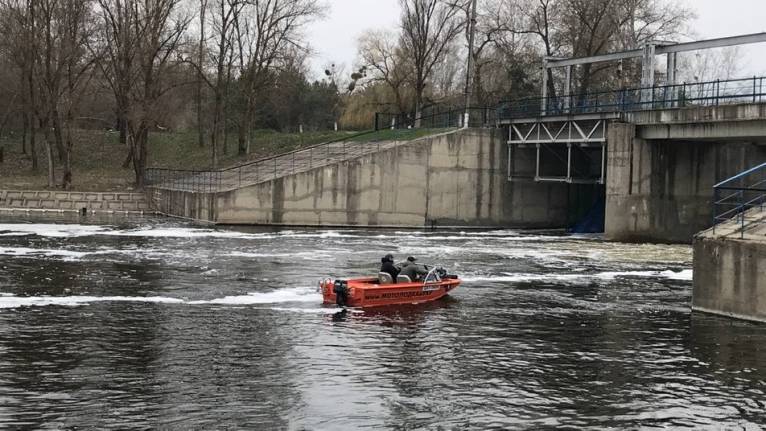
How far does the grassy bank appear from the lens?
66.0 m

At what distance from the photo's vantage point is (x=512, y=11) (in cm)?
7138

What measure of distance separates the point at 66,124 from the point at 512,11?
115ft

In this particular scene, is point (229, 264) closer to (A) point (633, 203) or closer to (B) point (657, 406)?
(B) point (657, 406)

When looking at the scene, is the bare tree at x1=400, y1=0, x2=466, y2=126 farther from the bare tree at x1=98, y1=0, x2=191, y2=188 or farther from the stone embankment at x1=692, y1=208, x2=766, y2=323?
the stone embankment at x1=692, y1=208, x2=766, y2=323

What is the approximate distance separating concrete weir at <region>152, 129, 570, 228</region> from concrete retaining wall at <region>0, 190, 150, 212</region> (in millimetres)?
3759

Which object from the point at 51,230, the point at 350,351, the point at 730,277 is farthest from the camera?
the point at 51,230

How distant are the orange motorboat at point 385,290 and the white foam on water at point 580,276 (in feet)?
14.6

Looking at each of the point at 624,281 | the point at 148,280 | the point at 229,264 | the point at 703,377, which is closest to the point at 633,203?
the point at 624,281

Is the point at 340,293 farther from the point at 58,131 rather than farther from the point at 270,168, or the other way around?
the point at 58,131

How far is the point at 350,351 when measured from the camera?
1888 centimetres

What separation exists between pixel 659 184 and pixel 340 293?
29.5m

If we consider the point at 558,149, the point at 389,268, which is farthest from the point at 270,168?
the point at 389,268

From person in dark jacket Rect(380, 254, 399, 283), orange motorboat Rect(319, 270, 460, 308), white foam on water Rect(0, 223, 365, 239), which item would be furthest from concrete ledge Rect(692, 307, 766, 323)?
white foam on water Rect(0, 223, 365, 239)

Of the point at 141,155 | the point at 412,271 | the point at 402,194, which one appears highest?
the point at 141,155
